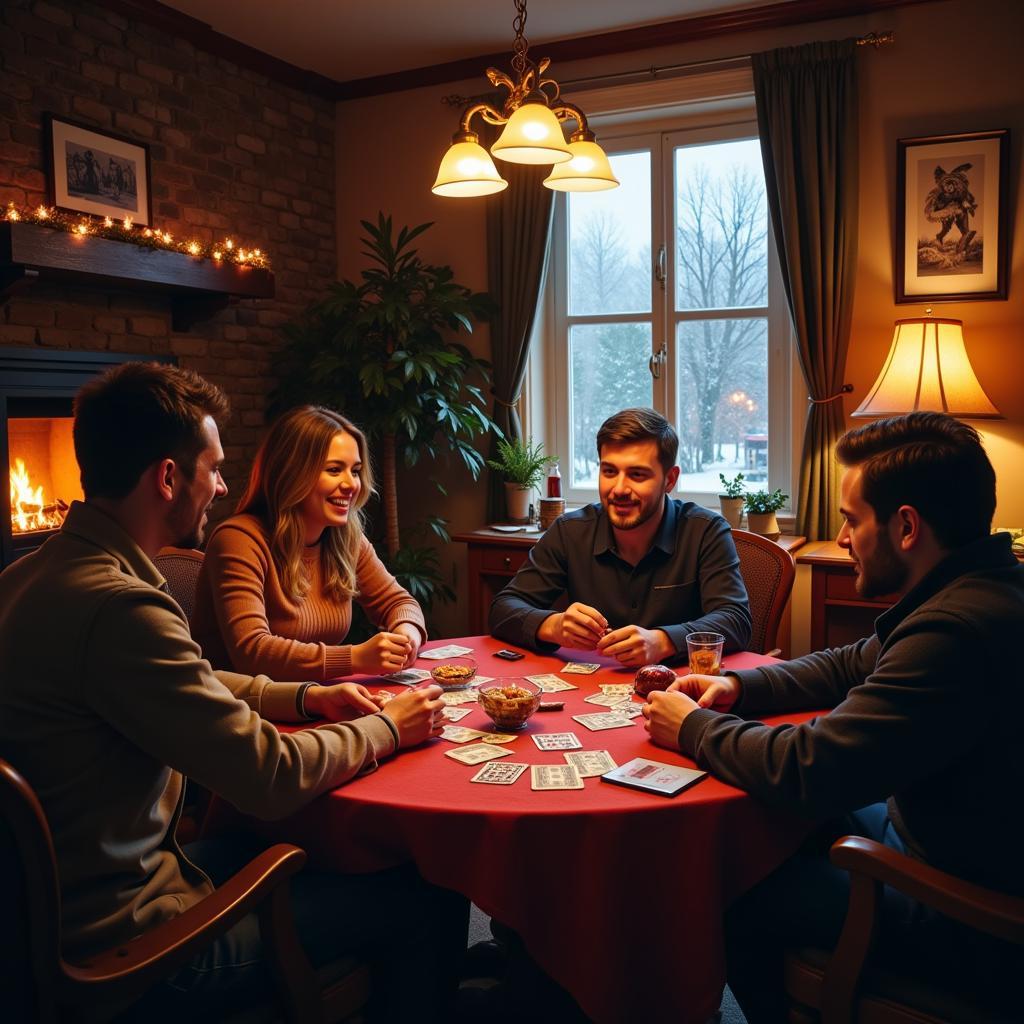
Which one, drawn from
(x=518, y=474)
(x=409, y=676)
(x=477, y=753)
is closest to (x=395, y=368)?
(x=518, y=474)

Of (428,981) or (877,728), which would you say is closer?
(877,728)

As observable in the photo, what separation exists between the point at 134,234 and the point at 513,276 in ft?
5.84

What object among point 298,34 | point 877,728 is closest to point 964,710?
point 877,728

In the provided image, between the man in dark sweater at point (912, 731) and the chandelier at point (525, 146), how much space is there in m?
1.05

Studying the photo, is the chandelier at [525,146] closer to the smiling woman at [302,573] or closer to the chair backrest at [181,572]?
the smiling woman at [302,573]

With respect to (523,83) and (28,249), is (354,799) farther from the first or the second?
(28,249)

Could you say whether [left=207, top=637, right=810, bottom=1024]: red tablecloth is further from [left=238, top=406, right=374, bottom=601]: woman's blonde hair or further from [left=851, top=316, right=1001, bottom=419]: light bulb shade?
[left=851, top=316, right=1001, bottom=419]: light bulb shade

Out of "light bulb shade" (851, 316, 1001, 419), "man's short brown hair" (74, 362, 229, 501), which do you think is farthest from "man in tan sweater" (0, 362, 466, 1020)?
"light bulb shade" (851, 316, 1001, 419)

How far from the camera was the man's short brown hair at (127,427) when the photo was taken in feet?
4.74

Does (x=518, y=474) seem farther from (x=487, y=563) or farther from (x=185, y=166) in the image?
(x=185, y=166)

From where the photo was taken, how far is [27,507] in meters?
3.62

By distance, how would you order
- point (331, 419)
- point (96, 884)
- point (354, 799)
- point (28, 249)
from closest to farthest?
point (96, 884)
point (354, 799)
point (331, 419)
point (28, 249)

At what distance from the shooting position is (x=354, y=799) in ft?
5.04

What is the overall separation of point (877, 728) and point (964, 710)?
0.40 ft
